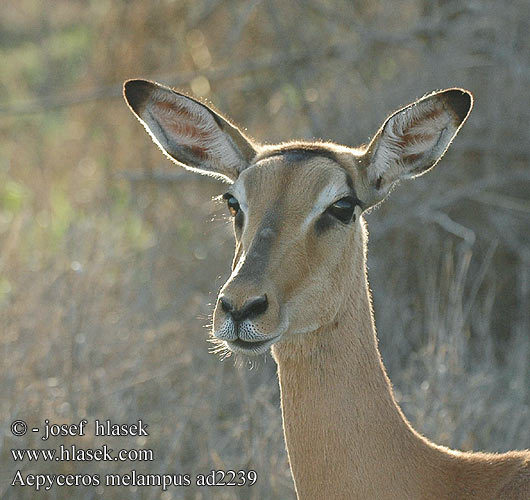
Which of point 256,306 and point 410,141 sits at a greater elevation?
point 410,141

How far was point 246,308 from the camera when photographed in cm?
355

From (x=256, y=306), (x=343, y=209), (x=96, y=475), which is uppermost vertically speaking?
(x=343, y=209)

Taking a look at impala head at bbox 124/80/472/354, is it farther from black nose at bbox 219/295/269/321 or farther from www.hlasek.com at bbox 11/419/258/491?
www.hlasek.com at bbox 11/419/258/491

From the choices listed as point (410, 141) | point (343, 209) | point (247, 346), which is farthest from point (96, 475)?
point (410, 141)

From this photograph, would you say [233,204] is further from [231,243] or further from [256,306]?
[231,243]

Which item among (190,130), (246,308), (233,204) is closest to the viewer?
(246,308)

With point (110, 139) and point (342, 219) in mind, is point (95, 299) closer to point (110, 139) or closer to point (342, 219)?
point (342, 219)

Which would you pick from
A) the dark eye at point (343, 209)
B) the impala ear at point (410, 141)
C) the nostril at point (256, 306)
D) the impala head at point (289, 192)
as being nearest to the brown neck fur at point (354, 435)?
the impala head at point (289, 192)

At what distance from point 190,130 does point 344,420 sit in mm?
1561

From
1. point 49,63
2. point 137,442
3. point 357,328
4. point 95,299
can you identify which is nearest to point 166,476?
point 137,442

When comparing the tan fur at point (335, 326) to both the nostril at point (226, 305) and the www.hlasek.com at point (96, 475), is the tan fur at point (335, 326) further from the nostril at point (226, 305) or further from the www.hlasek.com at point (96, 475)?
the www.hlasek.com at point (96, 475)

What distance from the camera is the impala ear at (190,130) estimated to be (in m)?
4.48

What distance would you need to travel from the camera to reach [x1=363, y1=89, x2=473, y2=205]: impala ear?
4.20 m

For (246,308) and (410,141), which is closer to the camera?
(246,308)
